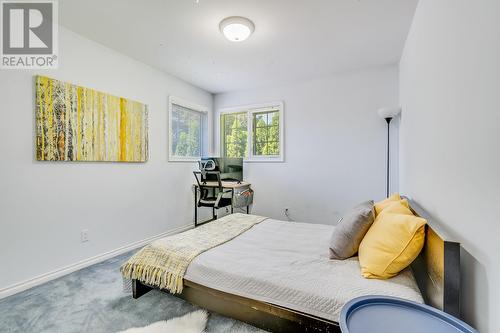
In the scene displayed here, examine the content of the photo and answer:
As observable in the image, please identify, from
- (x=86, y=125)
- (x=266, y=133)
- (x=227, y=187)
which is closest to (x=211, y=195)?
(x=227, y=187)

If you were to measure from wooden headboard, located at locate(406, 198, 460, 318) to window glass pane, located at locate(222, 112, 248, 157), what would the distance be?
3.36 m

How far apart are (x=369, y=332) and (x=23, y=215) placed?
2728mm

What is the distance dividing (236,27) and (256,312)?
2317 mm

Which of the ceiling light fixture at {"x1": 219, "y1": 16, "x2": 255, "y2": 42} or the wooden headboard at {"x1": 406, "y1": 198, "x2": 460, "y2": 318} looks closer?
the wooden headboard at {"x1": 406, "y1": 198, "x2": 460, "y2": 318}

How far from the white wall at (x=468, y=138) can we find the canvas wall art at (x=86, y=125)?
306 centimetres

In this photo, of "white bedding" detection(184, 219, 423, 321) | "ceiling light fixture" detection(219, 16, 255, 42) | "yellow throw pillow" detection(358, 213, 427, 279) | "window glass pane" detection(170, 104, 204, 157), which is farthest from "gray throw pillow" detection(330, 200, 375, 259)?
"window glass pane" detection(170, 104, 204, 157)

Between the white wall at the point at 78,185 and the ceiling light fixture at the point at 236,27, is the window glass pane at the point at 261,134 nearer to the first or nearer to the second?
the white wall at the point at 78,185

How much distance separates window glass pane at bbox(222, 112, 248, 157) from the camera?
4.41m

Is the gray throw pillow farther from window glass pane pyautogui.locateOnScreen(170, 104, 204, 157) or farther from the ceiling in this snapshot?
window glass pane pyautogui.locateOnScreen(170, 104, 204, 157)

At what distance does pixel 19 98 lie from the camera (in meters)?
2.06

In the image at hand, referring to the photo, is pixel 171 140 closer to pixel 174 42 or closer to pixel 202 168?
pixel 202 168

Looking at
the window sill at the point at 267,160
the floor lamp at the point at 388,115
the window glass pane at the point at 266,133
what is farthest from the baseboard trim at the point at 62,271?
the floor lamp at the point at 388,115

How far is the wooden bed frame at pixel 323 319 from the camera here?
3.32 feet

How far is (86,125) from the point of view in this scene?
8.30 ft
